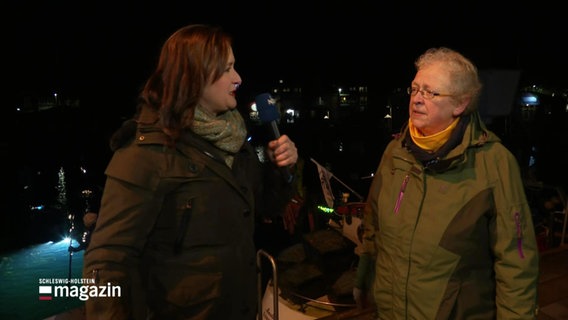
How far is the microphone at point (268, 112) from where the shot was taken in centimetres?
184

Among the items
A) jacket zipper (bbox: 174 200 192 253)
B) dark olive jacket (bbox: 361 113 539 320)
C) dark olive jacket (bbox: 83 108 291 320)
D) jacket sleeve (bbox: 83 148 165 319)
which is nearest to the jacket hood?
dark olive jacket (bbox: 361 113 539 320)

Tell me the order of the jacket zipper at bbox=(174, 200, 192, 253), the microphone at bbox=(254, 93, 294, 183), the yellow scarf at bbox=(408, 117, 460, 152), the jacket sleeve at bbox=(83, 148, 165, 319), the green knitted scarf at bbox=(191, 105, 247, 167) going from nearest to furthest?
the jacket sleeve at bbox=(83, 148, 165, 319) → the jacket zipper at bbox=(174, 200, 192, 253) → the green knitted scarf at bbox=(191, 105, 247, 167) → the microphone at bbox=(254, 93, 294, 183) → the yellow scarf at bbox=(408, 117, 460, 152)

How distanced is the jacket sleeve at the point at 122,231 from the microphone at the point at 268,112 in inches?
22.5

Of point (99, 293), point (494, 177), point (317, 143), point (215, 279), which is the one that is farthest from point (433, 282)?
point (317, 143)

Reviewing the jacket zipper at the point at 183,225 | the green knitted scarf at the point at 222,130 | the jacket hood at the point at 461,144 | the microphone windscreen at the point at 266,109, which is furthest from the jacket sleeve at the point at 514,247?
the jacket zipper at the point at 183,225

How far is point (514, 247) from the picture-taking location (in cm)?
180

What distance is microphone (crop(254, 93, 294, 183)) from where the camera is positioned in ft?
6.05

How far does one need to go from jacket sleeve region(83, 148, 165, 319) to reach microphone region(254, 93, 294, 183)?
571mm

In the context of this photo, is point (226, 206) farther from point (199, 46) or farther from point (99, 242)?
point (199, 46)

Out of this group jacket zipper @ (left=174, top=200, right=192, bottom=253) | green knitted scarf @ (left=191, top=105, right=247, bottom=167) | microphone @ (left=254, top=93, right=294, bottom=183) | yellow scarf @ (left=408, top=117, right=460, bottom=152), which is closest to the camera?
jacket zipper @ (left=174, top=200, right=192, bottom=253)

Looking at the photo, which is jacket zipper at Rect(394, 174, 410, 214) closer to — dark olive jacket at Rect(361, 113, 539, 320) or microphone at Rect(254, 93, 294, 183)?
dark olive jacket at Rect(361, 113, 539, 320)

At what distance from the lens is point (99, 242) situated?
57.5 inches

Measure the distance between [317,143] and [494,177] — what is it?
55.6 meters

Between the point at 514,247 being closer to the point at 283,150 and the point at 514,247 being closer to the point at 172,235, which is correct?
the point at 283,150
